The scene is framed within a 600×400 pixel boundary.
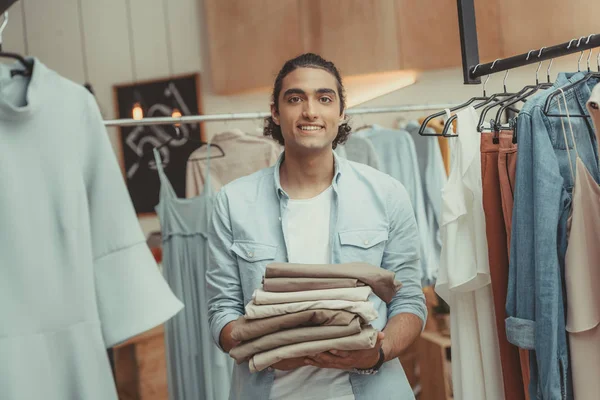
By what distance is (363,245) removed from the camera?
1625mm

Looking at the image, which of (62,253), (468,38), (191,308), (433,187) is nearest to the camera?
(62,253)

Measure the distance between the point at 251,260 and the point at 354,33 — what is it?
2586 millimetres

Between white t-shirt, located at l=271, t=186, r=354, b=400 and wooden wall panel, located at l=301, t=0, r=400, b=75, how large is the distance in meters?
2.33

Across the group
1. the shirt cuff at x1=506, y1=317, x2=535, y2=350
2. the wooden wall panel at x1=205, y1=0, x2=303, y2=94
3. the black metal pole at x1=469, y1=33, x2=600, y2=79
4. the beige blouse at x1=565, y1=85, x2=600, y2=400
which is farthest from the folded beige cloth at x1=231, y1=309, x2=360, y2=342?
the wooden wall panel at x1=205, y1=0, x2=303, y2=94

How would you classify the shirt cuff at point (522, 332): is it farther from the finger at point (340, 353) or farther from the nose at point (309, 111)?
the nose at point (309, 111)

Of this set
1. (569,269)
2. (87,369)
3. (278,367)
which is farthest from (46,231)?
(569,269)

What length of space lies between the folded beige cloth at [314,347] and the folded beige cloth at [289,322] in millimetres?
37

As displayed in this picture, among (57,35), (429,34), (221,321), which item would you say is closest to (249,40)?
(429,34)

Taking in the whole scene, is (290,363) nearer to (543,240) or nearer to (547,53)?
(543,240)

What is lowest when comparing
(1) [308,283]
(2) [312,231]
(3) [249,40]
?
(1) [308,283]

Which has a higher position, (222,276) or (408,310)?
(222,276)

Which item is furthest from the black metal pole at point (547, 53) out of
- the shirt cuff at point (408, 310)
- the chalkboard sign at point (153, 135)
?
the chalkboard sign at point (153, 135)

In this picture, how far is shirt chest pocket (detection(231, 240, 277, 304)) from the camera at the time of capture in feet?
5.32

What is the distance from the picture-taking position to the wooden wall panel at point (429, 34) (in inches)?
146
